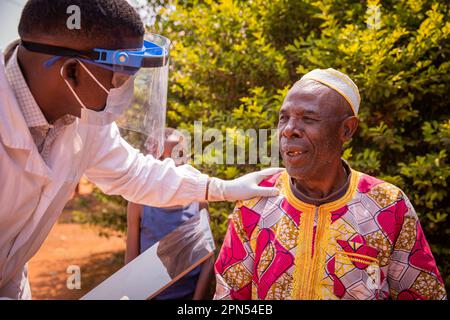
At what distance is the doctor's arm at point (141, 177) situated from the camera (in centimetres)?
296

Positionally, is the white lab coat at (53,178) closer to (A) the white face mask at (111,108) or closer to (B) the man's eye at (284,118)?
(A) the white face mask at (111,108)

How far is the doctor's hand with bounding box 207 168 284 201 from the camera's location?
2658mm

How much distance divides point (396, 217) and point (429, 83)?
169 cm

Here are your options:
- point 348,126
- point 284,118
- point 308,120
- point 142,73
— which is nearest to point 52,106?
point 142,73

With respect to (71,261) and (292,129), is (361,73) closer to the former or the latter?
(292,129)

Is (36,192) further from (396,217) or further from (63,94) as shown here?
(396,217)

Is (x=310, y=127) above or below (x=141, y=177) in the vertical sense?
above

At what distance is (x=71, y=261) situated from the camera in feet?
25.2

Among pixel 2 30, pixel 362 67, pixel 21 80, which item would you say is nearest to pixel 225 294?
pixel 21 80

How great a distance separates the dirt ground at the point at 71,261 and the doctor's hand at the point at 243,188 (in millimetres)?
4174

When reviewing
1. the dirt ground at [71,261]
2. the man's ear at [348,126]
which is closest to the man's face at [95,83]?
the man's ear at [348,126]

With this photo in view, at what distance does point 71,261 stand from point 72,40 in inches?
235

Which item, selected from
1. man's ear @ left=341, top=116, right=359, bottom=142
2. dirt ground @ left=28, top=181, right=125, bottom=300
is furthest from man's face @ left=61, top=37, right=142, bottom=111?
dirt ground @ left=28, top=181, right=125, bottom=300
